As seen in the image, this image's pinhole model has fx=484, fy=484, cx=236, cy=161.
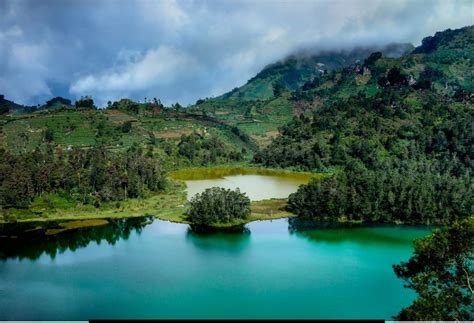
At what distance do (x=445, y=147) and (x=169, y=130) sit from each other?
7624cm

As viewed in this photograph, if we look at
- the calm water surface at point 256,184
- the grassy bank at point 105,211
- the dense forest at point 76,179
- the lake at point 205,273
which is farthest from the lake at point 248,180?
the lake at point 205,273

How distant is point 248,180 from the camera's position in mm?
100812

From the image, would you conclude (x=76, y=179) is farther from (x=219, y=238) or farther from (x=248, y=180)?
(x=248, y=180)

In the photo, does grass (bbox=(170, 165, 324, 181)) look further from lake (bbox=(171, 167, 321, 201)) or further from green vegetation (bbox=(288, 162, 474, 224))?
green vegetation (bbox=(288, 162, 474, 224))

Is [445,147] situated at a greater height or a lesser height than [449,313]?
greater

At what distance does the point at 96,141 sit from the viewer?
407 ft

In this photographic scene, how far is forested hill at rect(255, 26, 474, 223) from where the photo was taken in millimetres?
65375

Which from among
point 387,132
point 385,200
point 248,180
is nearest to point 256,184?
point 248,180

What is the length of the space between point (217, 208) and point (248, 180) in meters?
39.1

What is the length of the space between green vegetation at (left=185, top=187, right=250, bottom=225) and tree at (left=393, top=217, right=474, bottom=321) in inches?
1581

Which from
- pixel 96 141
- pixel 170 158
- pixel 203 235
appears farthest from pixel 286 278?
pixel 96 141

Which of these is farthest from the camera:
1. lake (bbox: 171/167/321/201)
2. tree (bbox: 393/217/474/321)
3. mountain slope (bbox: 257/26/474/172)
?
mountain slope (bbox: 257/26/474/172)

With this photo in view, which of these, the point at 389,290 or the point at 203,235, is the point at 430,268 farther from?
the point at 203,235

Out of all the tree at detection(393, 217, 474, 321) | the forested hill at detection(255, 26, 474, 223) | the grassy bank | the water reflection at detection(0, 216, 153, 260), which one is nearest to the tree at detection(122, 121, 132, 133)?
the forested hill at detection(255, 26, 474, 223)
